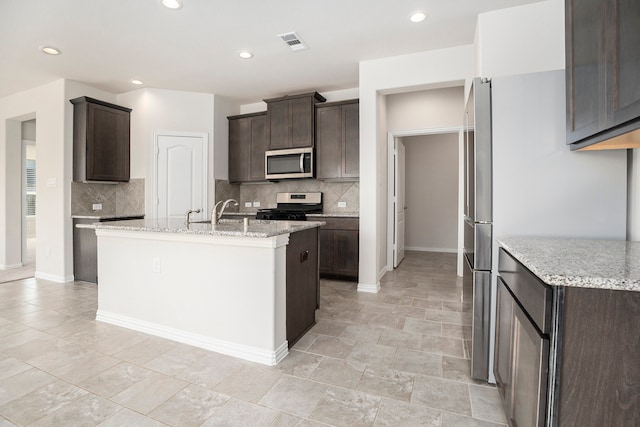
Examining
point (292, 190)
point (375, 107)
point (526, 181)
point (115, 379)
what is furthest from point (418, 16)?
point (115, 379)

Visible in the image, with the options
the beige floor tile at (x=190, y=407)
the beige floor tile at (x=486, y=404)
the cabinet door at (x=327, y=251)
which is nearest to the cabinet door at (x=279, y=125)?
the cabinet door at (x=327, y=251)

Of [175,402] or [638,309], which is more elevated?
[638,309]

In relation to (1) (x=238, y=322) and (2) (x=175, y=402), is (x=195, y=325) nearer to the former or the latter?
(1) (x=238, y=322)

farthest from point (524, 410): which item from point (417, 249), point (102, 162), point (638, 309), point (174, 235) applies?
point (417, 249)

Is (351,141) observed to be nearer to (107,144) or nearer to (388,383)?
(388,383)

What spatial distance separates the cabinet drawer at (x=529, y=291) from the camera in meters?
0.96

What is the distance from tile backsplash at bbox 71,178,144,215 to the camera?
177 inches

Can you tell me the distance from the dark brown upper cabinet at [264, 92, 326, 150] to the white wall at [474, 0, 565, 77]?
2.34 metres

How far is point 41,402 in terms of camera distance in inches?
69.0

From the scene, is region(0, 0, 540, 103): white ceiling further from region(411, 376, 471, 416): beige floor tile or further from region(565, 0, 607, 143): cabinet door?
region(411, 376, 471, 416): beige floor tile

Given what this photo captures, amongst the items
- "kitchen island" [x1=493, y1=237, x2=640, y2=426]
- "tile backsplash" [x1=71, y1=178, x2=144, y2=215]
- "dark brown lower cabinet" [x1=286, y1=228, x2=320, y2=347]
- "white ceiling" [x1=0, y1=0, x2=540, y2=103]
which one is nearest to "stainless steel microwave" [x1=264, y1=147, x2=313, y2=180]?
"white ceiling" [x1=0, y1=0, x2=540, y2=103]

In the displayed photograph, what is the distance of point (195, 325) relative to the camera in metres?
2.45

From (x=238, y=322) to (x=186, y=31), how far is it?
2.77m

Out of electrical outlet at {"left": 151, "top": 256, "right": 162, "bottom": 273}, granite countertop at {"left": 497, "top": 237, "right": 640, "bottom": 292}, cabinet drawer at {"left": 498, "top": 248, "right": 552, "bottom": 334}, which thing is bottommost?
electrical outlet at {"left": 151, "top": 256, "right": 162, "bottom": 273}
